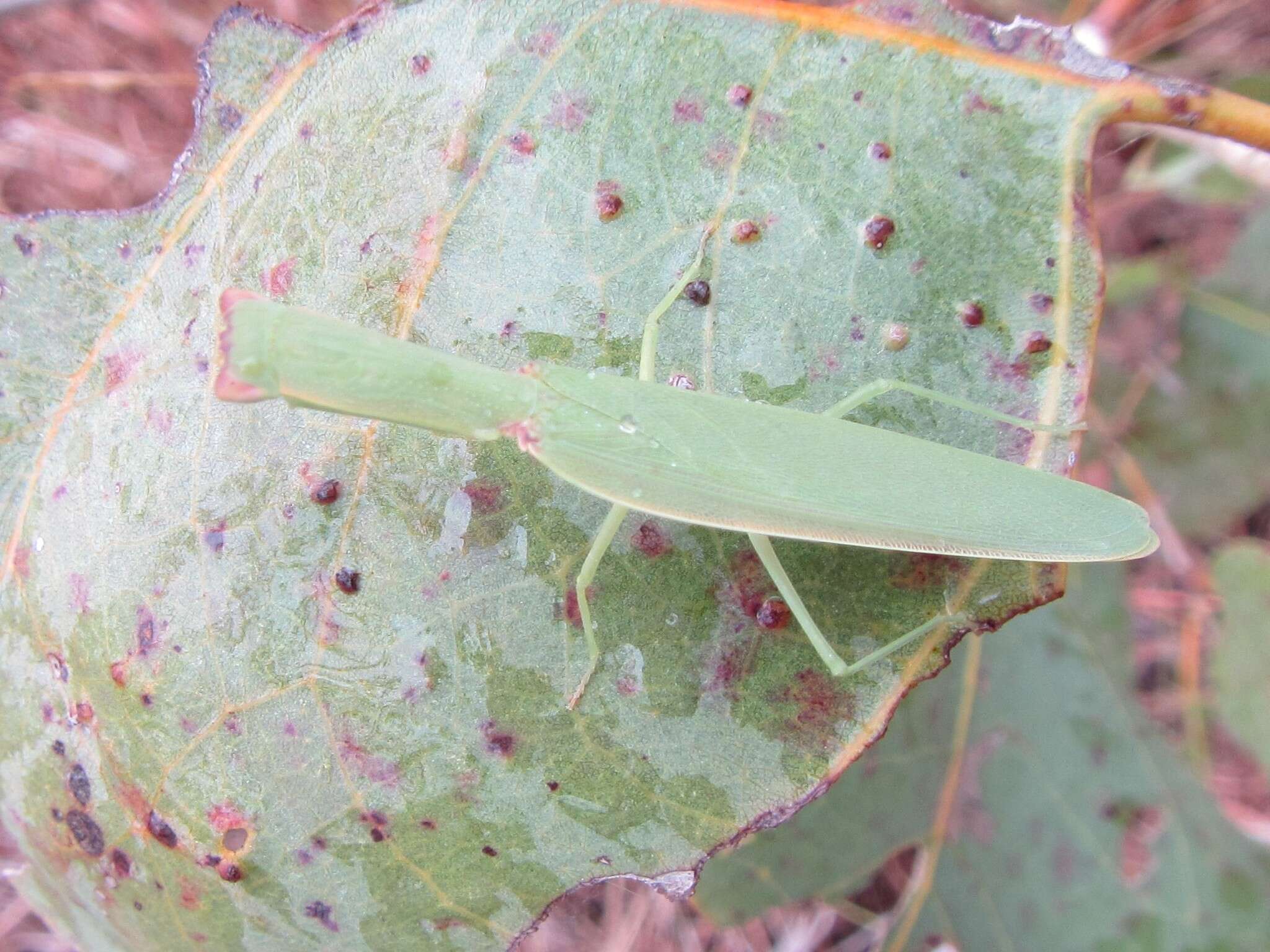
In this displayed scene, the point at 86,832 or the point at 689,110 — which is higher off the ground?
the point at 689,110

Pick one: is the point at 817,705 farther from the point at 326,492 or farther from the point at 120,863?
the point at 120,863

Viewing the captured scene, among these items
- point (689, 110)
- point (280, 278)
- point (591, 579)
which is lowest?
point (591, 579)

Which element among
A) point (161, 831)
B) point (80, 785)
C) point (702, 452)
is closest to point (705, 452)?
point (702, 452)

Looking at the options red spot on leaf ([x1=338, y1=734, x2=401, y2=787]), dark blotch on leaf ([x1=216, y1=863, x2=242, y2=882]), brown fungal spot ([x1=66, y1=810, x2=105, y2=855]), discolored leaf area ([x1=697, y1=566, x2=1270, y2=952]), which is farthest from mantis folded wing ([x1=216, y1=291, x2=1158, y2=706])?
discolored leaf area ([x1=697, y1=566, x2=1270, y2=952])

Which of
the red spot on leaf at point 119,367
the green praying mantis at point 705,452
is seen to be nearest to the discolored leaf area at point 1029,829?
the green praying mantis at point 705,452

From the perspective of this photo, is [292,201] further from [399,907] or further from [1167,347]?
[1167,347]

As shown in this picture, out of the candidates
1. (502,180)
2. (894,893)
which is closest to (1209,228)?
(894,893)

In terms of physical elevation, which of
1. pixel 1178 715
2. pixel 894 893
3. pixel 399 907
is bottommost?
pixel 894 893
